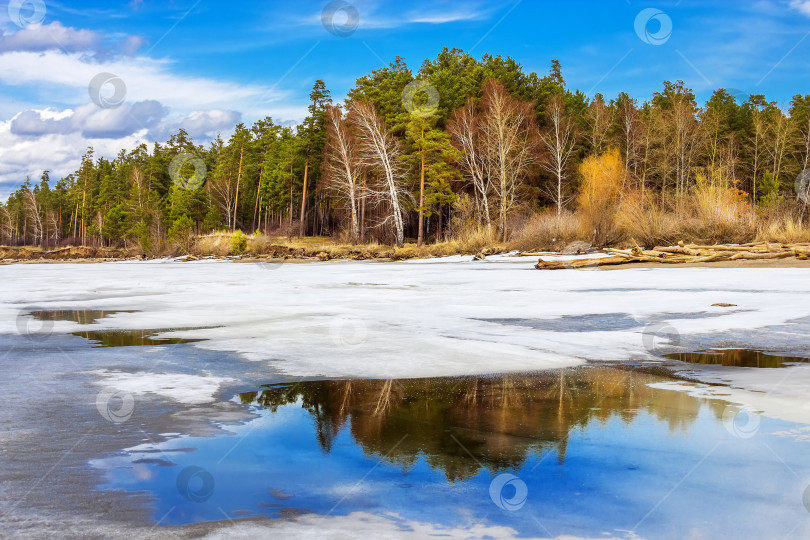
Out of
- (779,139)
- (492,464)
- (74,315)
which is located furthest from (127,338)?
(779,139)

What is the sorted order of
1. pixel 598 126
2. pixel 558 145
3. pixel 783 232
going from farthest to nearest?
pixel 598 126
pixel 558 145
pixel 783 232

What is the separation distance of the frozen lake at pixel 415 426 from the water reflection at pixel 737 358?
0.03 metres

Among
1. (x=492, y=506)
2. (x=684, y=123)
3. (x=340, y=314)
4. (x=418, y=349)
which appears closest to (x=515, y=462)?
(x=492, y=506)

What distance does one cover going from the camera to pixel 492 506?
2.61 m

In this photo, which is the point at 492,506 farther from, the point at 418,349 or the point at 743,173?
the point at 743,173

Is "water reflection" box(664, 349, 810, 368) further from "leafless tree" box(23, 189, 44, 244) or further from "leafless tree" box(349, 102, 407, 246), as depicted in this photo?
"leafless tree" box(23, 189, 44, 244)

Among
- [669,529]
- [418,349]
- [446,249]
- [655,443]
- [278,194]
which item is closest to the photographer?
[669,529]

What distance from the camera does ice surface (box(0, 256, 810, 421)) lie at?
5680 mm

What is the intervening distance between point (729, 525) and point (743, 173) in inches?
2544

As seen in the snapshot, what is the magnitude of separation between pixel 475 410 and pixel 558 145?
43882 mm

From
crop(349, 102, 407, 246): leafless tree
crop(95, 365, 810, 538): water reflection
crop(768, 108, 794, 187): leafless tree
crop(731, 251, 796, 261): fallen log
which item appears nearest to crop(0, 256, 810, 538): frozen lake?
crop(95, 365, 810, 538): water reflection

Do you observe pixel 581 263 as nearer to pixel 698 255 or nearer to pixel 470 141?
pixel 698 255

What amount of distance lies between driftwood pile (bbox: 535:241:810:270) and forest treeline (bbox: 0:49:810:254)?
306 centimetres

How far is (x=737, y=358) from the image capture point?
5.68 meters
